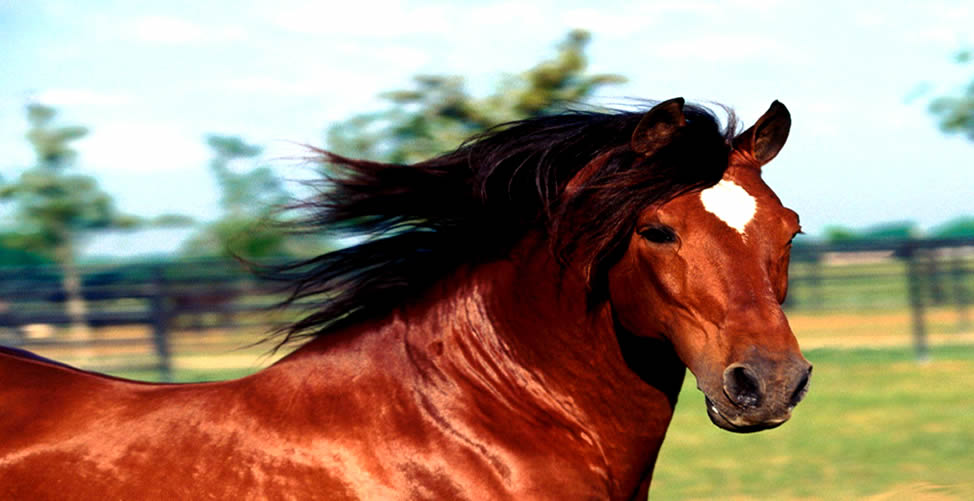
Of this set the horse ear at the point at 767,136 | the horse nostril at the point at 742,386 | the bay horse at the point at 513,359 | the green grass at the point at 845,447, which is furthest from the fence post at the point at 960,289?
the horse nostril at the point at 742,386

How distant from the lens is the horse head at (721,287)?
7.33ft

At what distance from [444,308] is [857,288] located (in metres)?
11.9

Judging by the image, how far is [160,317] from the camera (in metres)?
13.4

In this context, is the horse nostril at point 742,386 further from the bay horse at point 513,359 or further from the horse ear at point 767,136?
the horse ear at point 767,136

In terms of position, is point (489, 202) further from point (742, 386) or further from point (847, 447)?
point (847, 447)

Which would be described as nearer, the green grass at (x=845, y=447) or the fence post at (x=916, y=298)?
the green grass at (x=845, y=447)

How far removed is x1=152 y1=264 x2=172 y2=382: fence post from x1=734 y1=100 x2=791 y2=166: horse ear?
11515 mm

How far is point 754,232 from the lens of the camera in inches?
93.7

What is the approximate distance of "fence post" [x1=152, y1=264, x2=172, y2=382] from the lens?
13.3 meters

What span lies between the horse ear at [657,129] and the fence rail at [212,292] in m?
10.6

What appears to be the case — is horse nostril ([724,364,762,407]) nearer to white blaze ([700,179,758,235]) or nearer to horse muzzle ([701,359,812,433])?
horse muzzle ([701,359,812,433])

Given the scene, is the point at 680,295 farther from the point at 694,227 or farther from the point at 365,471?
the point at 365,471

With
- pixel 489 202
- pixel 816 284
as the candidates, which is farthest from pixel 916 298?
pixel 489 202

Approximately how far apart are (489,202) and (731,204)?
0.69 metres
